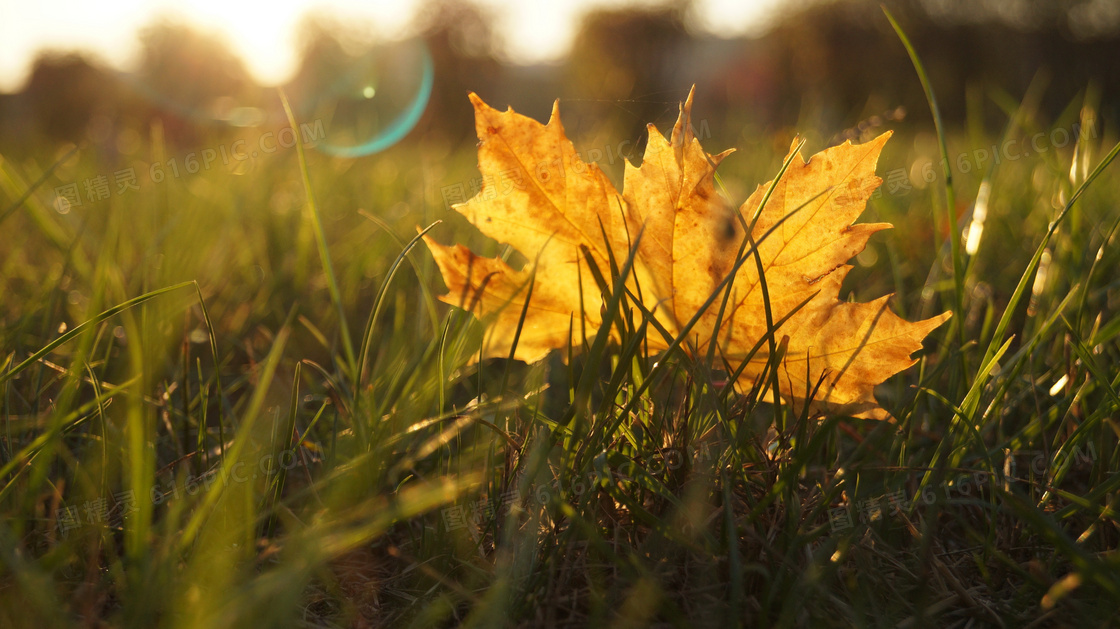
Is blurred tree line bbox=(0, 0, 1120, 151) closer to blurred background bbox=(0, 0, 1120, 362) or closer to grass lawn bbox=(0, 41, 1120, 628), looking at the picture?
blurred background bbox=(0, 0, 1120, 362)

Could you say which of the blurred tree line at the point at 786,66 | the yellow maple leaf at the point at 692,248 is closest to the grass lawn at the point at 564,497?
the yellow maple leaf at the point at 692,248

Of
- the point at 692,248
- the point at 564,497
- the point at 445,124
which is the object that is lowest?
the point at 564,497

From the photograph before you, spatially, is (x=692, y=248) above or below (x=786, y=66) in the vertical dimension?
below

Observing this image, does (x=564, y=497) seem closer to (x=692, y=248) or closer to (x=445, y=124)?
(x=692, y=248)

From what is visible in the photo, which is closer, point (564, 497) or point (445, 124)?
point (564, 497)

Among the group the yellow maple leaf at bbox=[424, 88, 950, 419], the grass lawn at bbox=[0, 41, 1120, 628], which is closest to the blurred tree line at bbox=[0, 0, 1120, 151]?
the grass lawn at bbox=[0, 41, 1120, 628]

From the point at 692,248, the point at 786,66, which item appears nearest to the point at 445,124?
the point at 786,66

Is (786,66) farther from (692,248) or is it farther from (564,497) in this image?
(564,497)

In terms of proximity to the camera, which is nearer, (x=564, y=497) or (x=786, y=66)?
(x=564, y=497)

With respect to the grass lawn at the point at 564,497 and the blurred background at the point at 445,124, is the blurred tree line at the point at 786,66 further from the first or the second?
the grass lawn at the point at 564,497
